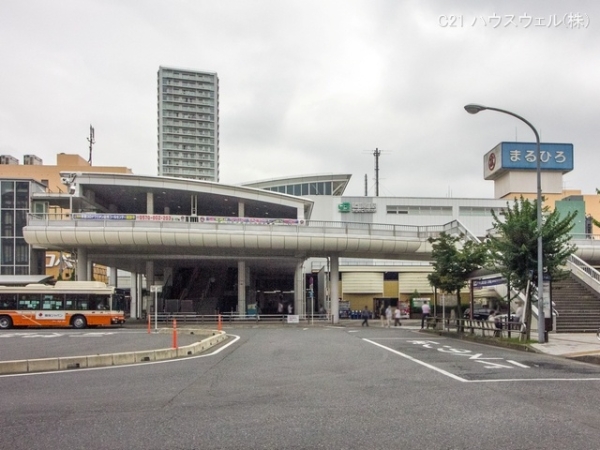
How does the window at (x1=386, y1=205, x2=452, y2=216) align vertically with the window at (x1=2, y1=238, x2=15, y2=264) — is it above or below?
above

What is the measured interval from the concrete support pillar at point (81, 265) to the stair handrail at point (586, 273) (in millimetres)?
33774

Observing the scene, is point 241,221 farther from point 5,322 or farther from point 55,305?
point 5,322

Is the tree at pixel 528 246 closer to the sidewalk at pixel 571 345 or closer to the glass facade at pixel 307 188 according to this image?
the sidewalk at pixel 571 345

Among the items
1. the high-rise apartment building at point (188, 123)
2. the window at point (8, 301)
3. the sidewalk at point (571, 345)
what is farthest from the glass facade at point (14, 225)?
the high-rise apartment building at point (188, 123)

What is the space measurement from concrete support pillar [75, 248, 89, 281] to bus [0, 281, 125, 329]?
7.62 meters

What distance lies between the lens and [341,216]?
237 ft

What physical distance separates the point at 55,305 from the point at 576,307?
97.6 feet

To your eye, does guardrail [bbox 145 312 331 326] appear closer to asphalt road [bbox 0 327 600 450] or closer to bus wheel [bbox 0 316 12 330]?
bus wheel [bbox 0 316 12 330]

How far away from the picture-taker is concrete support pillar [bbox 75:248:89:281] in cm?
4453

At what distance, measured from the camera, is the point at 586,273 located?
3098 cm

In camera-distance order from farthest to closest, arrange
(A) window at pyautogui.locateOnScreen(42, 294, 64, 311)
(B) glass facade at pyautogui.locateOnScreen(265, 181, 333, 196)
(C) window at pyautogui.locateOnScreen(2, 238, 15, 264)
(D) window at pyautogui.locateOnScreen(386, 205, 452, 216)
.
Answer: (B) glass facade at pyautogui.locateOnScreen(265, 181, 333, 196) < (D) window at pyautogui.locateOnScreen(386, 205, 452, 216) < (C) window at pyautogui.locateOnScreen(2, 238, 15, 264) < (A) window at pyautogui.locateOnScreen(42, 294, 64, 311)

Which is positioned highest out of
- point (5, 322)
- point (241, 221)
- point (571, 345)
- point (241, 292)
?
point (241, 221)

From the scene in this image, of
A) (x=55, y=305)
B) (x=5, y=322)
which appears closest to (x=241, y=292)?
(x=55, y=305)

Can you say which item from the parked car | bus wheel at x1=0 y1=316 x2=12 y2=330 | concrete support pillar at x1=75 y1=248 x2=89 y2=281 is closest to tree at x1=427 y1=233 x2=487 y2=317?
the parked car
